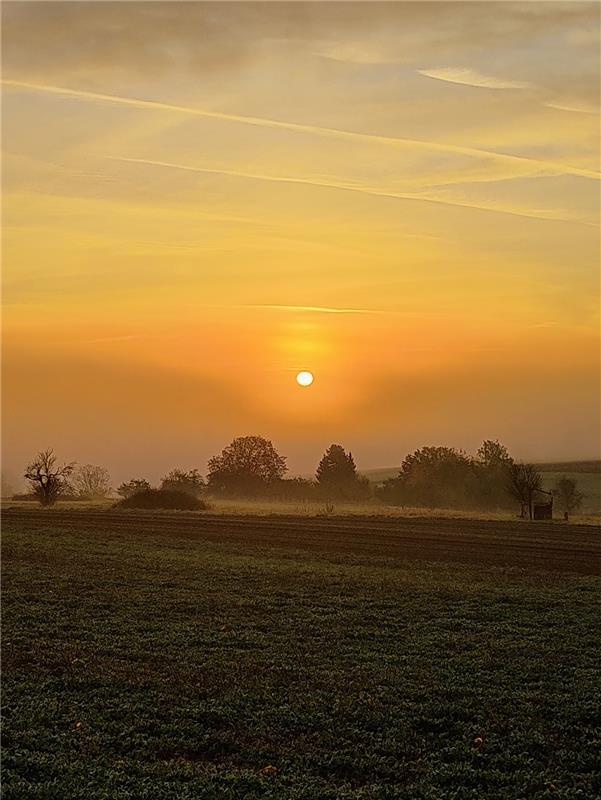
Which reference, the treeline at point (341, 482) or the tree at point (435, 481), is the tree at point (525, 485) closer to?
the treeline at point (341, 482)

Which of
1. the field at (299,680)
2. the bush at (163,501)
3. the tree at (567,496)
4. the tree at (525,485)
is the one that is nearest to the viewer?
the field at (299,680)

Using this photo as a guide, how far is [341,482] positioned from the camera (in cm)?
9144

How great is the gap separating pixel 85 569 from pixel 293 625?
9.02 metres

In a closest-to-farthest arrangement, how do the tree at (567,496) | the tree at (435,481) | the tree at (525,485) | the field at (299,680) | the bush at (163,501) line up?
the field at (299,680), the tree at (525,485), the bush at (163,501), the tree at (567,496), the tree at (435,481)

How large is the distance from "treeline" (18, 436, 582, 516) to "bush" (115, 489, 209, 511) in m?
0.30

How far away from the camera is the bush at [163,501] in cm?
5622

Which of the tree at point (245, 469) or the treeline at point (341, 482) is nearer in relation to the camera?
the treeline at point (341, 482)

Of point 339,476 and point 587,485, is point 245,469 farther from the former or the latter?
point 587,485

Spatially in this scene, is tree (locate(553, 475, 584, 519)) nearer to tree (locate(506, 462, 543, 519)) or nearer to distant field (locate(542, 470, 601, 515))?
distant field (locate(542, 470, 601, 515))

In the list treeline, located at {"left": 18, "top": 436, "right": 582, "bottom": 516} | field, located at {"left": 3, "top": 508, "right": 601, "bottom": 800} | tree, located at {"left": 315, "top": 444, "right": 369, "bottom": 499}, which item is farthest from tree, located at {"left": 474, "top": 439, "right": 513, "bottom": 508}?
field, located at {"left": 3, "top": 508, "right": 601, "bottom": 800}

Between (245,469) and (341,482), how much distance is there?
1202 centimetres

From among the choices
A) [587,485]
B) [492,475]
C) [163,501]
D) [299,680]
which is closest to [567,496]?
[492,475]

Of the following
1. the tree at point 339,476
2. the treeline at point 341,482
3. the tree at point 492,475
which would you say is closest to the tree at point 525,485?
the treeline at point 341,482

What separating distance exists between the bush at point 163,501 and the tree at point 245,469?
3731 centimetres
